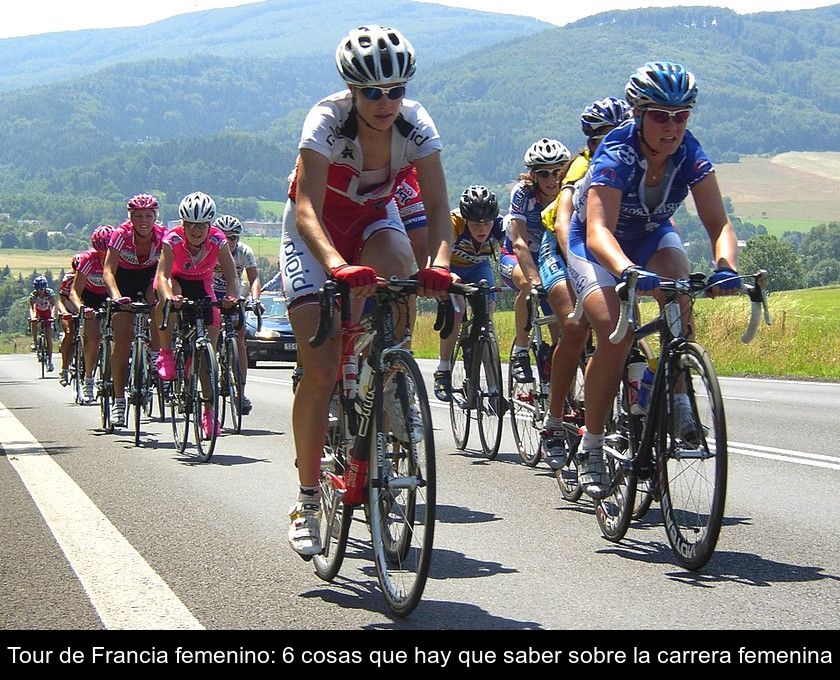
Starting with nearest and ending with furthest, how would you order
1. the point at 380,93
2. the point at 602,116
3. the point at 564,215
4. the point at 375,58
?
the point at 375,58 < the point at 380,93 < the point at 564,215 < the point at 602,116

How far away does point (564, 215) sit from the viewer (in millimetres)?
7262

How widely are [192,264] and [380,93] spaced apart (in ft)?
21.0

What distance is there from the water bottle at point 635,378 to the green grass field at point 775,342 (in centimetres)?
1396

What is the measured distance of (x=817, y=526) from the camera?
6.85 meters

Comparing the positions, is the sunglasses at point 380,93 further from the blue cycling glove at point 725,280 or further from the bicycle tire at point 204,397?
the bicycle tire at point 204,397

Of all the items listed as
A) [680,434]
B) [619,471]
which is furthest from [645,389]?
[680,434]

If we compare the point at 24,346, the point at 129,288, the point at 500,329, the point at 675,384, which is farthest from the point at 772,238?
the point at 675,384

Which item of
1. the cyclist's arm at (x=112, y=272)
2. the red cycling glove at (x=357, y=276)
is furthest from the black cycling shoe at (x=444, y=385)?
the red cycling glove at (x=357, y=276)

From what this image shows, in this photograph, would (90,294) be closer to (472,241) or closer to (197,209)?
(197,209)

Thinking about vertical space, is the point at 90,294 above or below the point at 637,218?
below

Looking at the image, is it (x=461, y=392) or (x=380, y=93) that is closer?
(x=380, y=93)

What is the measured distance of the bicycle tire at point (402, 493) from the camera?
15.8 feet
